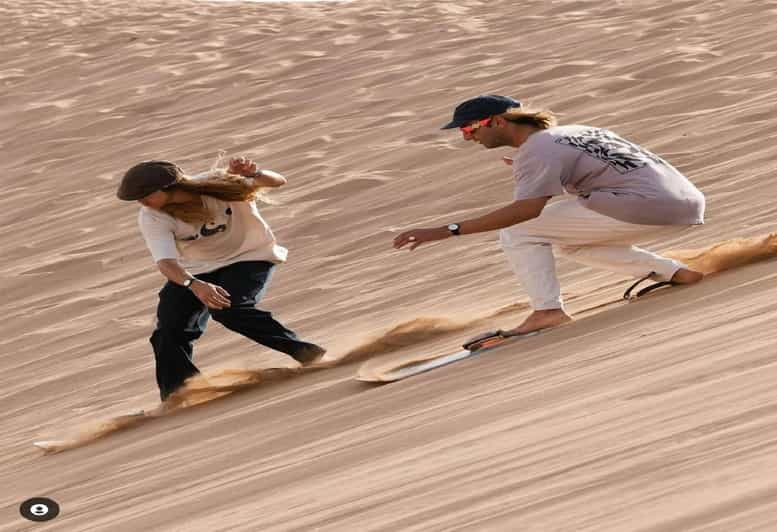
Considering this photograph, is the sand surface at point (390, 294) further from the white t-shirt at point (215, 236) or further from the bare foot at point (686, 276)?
the white t-shirt at point (215, 236)

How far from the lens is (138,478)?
465 centimetres

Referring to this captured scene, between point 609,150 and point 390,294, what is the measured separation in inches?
92.1

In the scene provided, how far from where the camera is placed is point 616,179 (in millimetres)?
5199

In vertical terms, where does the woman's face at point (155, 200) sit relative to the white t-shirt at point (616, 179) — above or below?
below

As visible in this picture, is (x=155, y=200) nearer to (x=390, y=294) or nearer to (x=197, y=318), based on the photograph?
(x=197, y=318)

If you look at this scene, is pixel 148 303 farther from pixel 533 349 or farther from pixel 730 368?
pixel 730 368

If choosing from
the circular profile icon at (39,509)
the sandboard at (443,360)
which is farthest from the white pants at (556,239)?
the circular profile icon at (39,509)

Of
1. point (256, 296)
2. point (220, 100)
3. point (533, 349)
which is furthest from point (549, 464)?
point (220, 100)

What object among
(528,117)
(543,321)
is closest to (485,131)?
(528,117)

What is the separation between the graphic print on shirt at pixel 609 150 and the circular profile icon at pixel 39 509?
1.92 meters

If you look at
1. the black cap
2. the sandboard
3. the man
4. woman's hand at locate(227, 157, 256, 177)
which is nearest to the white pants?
the man

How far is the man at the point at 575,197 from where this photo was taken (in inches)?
198

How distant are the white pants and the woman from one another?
91 cm

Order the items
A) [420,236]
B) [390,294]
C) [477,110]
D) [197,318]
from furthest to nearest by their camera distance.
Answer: [390,294] → [197,318] → [477,110] → [420,236]
